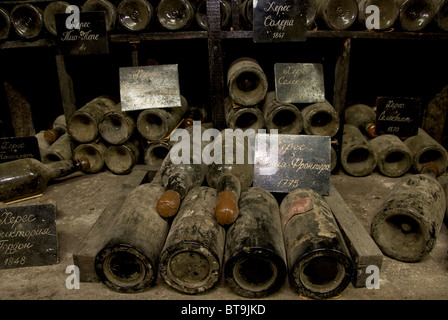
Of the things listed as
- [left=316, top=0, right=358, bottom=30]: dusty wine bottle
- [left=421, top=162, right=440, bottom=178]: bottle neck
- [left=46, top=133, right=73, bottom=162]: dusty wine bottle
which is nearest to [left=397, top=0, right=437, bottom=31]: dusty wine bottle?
[left=316, top=0, right=358, bottom=30]: dusty wine bottle

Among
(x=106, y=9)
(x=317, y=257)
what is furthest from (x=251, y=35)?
(x=317, y=257)

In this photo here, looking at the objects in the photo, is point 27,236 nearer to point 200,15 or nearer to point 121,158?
point 121,158

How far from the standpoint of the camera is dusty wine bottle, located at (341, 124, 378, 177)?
2.92 m

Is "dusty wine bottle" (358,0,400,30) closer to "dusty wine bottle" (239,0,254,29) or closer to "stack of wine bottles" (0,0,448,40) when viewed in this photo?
"stack of wine bottles" (0,0,448,40)

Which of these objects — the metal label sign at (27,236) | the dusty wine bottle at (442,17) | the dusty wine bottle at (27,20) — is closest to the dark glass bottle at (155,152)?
the metal label sign at (27,236)

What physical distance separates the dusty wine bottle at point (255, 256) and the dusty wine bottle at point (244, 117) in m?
1.19

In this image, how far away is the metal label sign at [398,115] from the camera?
118 inches

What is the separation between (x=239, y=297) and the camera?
1562mm

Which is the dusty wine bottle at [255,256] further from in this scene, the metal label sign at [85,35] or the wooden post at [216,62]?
the metal label sign at [85,35]

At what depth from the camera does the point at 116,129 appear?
295 cm

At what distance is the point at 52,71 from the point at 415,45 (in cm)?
447

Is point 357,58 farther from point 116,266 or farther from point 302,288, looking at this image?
point 116,266

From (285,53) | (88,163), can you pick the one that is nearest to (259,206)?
(88,163)

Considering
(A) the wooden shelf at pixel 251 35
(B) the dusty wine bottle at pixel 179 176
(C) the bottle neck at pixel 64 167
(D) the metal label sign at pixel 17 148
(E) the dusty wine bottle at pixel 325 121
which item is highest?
(A) the wooden shelf at pixel 251 35
